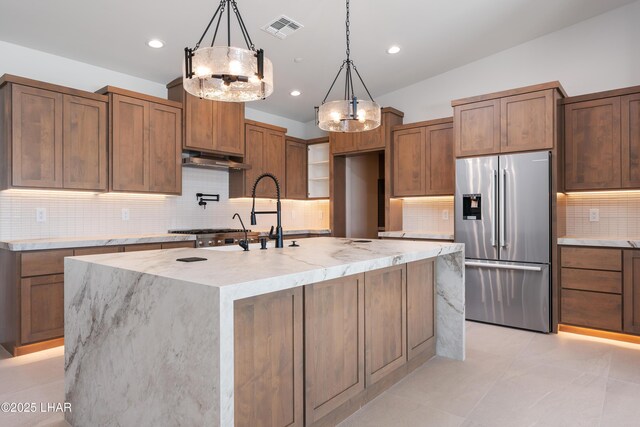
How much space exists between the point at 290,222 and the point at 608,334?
437cm

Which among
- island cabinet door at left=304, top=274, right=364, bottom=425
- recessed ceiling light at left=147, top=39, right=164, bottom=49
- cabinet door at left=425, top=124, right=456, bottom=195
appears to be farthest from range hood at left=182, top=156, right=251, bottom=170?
island cabinet door at left=304, top=274, right=364, bottom=425

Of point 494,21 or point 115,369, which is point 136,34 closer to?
point 115,369

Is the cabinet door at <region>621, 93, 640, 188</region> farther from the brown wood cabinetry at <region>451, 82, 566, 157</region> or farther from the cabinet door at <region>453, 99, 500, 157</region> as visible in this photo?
the cabinet door at <region>453, 99, 500, 157</region>

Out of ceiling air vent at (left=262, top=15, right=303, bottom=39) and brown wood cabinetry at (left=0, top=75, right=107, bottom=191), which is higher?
ceiling air vent at (left=262, top=15, right=303, bottom=39)

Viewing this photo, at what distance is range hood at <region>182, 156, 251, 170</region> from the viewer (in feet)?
15.1

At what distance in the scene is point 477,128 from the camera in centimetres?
428

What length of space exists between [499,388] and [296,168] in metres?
4.40

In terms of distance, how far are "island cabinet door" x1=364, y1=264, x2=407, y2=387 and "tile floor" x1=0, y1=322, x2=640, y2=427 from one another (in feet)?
0.63

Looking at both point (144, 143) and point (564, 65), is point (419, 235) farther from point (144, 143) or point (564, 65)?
point (144, 143)

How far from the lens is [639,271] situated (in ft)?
11.4

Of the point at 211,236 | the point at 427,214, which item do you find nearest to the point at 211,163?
the point at 211,236

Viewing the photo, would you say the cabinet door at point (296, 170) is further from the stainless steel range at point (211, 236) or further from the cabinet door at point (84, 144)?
the cabinet door at point (84, 144)

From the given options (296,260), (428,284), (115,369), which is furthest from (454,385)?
(115,369)

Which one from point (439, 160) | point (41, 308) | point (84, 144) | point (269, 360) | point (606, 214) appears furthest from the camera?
point (439, 160)
